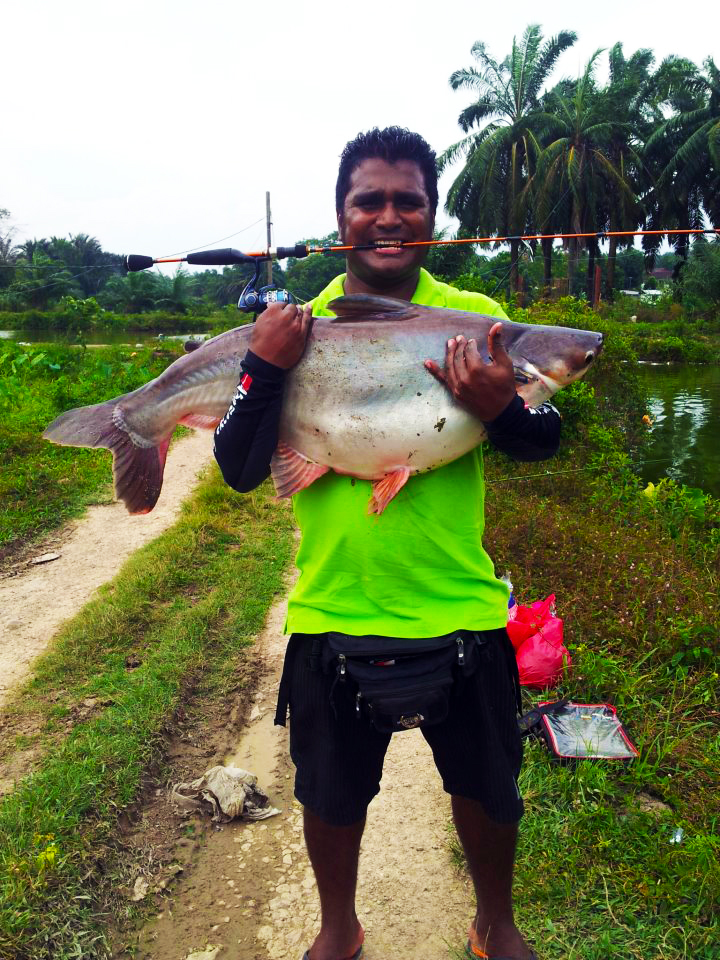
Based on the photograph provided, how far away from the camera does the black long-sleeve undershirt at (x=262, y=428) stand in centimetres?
181

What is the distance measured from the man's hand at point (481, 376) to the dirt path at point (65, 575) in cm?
317

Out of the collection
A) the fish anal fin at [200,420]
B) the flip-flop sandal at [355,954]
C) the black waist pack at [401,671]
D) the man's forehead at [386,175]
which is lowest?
the flip-flop sandal at [355,954]

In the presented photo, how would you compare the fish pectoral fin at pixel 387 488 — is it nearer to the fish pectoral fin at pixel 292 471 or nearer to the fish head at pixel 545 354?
the fish pectoral fin at pixel 292 471

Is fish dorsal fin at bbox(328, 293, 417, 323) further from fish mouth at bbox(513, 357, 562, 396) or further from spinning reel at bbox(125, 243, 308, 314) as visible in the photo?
spinning reel at bbox(125, 243, 308, 314)

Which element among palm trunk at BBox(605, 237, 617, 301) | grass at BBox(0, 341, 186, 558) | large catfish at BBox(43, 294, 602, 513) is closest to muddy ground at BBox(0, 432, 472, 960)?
large catfish at BBox(43, 294, 602, 513)

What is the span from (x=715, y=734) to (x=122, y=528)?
5125 mm

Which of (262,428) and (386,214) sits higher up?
(386,214)

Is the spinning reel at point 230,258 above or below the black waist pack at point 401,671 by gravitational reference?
above

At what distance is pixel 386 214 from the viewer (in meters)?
1.96

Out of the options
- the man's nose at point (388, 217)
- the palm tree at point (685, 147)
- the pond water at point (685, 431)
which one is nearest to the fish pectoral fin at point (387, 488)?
the man's nose at point (388, 217)

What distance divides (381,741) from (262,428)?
35.7 inches

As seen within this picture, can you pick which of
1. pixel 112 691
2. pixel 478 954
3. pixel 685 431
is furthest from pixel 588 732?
pixel 685 431

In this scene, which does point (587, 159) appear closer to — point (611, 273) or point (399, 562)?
point (611, 273)

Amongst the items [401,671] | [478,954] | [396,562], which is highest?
[396,562]
